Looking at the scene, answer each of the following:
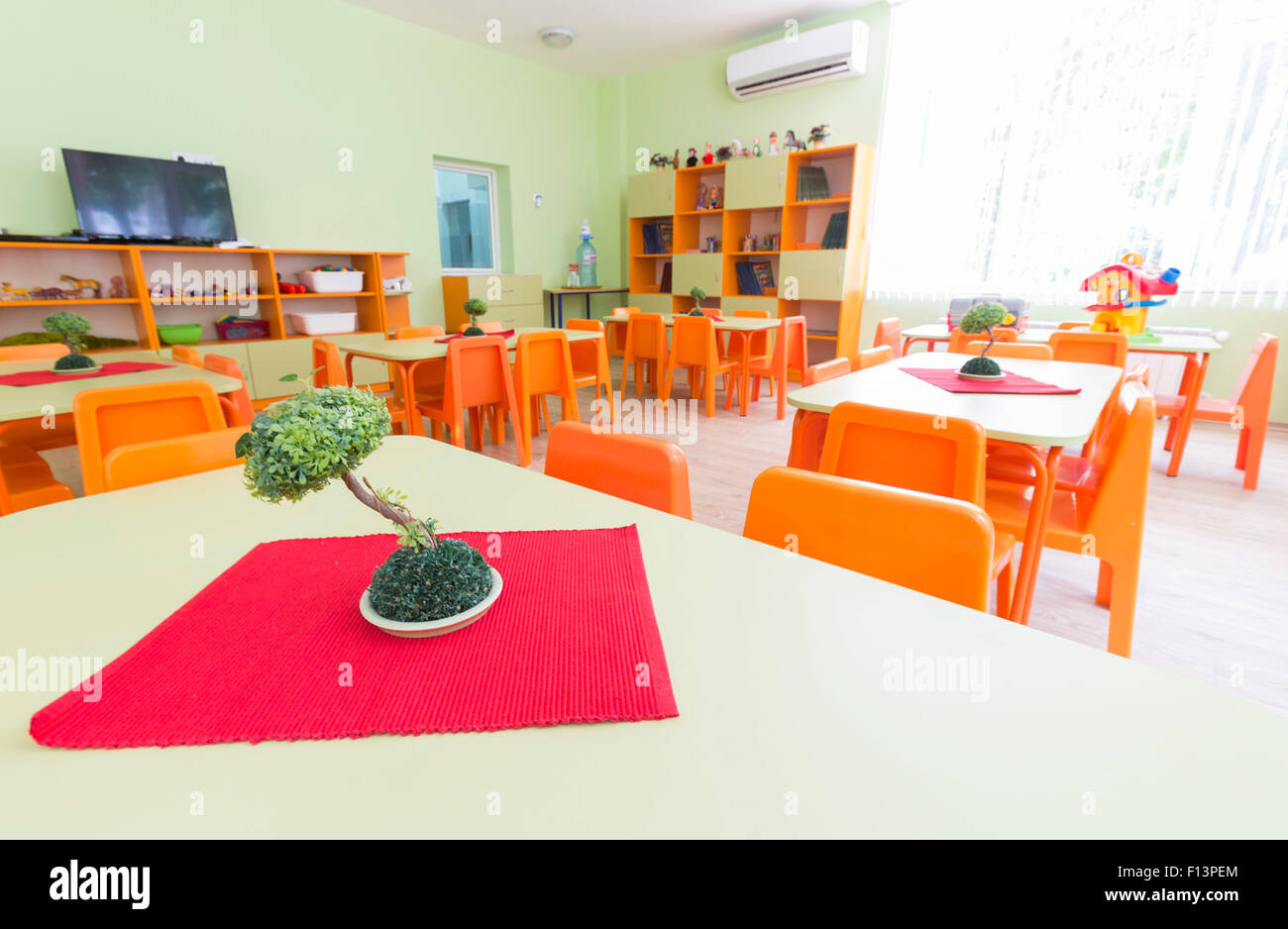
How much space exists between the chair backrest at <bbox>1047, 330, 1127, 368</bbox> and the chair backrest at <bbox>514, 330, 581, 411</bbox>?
8.17 ft

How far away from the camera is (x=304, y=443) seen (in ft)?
1.92

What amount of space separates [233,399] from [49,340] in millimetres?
2800

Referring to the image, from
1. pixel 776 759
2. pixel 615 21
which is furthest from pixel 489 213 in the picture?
pixel 776 759

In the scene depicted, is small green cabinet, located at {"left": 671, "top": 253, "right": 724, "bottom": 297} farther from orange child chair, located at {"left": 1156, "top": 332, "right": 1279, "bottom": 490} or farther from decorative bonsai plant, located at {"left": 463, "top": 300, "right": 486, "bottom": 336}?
orange child chair, located at {"left": 1156, "top": 332, "right": 1279, "bottom": 490}

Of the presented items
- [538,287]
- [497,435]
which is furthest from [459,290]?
[497,435]

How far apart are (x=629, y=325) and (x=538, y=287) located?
1.86m

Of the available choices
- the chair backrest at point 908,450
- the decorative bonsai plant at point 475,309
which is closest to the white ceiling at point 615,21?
the decorative bonsai plant at point 475,309

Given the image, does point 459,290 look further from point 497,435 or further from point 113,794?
point 113,794

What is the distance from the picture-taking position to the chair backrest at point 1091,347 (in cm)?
297

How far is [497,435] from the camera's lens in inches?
163

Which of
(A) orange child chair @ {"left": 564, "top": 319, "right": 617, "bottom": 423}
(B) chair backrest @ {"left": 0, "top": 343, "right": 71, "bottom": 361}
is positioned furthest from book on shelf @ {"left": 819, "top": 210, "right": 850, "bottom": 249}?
(B) chair backrest @ {"left": 0, "top": 343, "right": 71, "bottom": 361}

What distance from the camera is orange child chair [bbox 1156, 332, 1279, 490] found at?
3.04 metres

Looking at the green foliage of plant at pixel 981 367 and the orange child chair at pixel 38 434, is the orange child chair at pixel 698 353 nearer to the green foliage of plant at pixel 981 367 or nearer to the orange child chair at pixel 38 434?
the green foliage of plant at pixel 981 367
